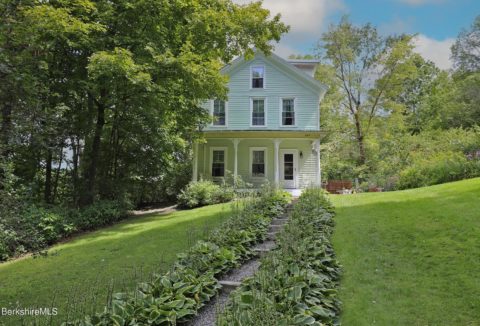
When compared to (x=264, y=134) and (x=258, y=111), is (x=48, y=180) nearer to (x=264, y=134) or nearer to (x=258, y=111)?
(x=264, y=134)

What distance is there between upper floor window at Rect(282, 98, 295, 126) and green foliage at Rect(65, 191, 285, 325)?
1269 centimetres

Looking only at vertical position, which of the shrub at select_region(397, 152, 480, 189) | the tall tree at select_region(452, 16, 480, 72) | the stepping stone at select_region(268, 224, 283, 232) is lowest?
the stepping stone at select_region(268, 224, 283, 232)

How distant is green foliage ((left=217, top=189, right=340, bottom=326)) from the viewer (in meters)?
3.37

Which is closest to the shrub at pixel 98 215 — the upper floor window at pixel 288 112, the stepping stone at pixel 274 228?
the stepping stone at pixel 274 228

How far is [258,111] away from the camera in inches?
768

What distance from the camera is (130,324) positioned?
351cm

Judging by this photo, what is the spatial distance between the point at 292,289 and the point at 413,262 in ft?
8.53

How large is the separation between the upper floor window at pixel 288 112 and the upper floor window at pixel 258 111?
1.17 m

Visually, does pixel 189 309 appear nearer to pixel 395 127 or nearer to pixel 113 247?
pixel 113 247

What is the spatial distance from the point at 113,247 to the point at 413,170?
12.6m

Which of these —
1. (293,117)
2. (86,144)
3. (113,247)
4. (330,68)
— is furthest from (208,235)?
(330,68)

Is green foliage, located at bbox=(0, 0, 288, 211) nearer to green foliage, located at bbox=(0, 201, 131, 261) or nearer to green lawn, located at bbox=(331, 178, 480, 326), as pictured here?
green foliage, located at bbox=(0, 201, 131, 261)

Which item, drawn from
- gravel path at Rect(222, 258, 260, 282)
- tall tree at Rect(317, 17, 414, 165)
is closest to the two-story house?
tall tree at Rect(317, 17, 414, 165)

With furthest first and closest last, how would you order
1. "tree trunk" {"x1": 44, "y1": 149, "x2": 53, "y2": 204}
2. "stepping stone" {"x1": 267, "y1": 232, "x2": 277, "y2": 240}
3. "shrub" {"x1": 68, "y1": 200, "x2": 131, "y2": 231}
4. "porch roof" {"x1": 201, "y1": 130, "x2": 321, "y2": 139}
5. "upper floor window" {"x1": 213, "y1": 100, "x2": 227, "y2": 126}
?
"upper floor window" {"x1": 213, "y1": 100, "x2": 227, "y2": 126} < "porch roof" {"x1": 201, "y1": 130, "x2": 321, "y2": 139} < "tree trunk" {"x1": 44, "y1": 149, "x2": 53, "y2": 204} < "shrub" {"x1": 68, "y1": 200, "x2": 131, "y2": 231} < "stepping stone" {"x1": 267, "y1": 232, "x2": 277, "y2": 240}
